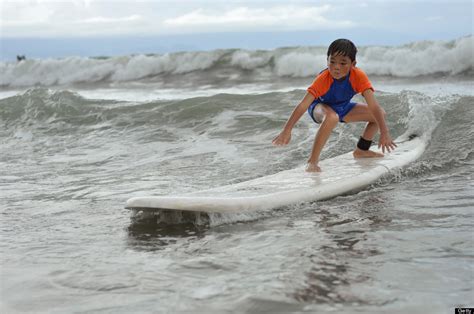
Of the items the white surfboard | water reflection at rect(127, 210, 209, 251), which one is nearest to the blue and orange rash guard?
the white surfboard

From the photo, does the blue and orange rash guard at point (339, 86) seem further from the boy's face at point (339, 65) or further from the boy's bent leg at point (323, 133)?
the boy's bent leg at point (323, 133)

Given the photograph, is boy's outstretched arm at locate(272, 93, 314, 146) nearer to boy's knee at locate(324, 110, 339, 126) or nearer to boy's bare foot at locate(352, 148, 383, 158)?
boy's knee at locate(324, 110, 339, 126)

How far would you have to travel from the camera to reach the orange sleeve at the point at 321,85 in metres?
4.90

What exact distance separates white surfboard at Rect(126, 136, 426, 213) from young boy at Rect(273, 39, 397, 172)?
181 mm

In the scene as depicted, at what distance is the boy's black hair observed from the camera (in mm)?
4645

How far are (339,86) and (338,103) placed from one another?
171 millimetres

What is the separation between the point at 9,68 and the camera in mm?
20156

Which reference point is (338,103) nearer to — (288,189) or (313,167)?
(313,167)

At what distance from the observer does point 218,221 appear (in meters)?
3.67

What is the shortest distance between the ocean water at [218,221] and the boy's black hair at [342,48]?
1.05 meters

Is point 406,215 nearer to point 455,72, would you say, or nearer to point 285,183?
point 285,183

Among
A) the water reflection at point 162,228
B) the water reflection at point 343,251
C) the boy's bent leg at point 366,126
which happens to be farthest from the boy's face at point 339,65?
the water reflection at point 162,228

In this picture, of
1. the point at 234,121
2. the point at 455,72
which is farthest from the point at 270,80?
the point at 234,121

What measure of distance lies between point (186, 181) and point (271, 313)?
9.76 feet
